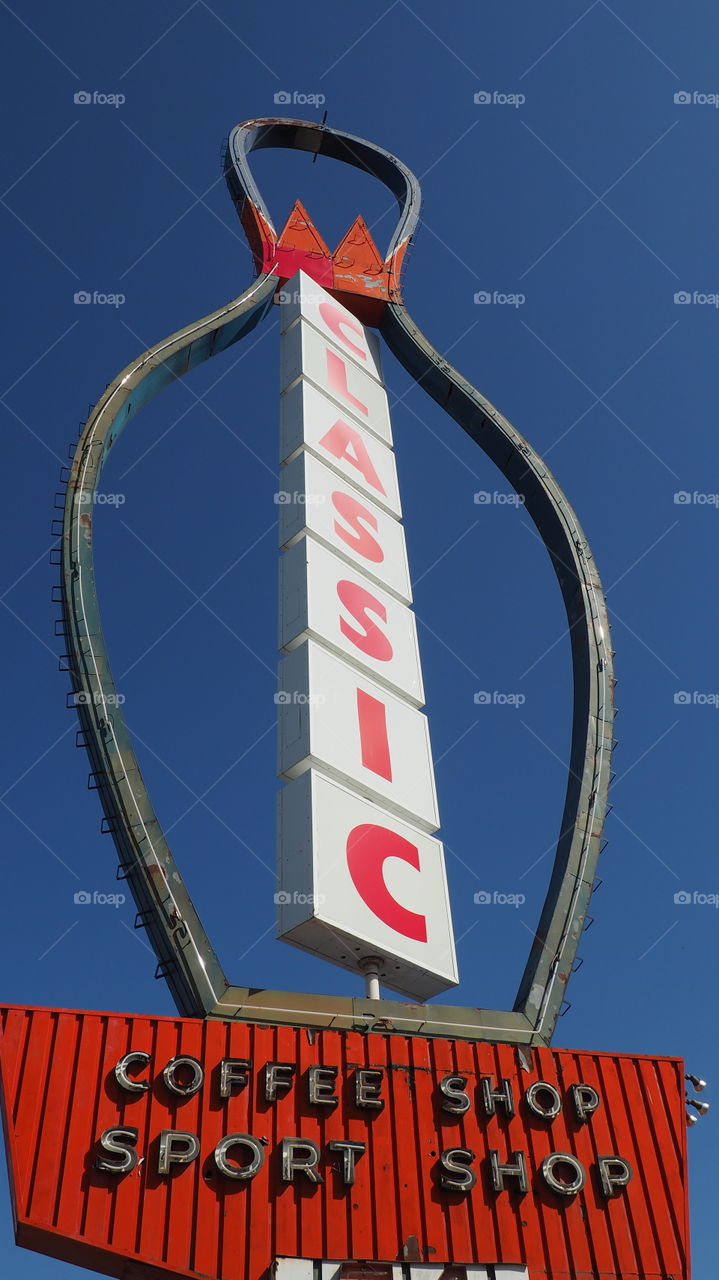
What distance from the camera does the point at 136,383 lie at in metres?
20.8

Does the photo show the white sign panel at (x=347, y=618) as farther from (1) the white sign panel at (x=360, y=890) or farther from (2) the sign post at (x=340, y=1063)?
(1) the white sign panel at (x=360, y=890)

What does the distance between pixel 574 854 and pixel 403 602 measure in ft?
20.0

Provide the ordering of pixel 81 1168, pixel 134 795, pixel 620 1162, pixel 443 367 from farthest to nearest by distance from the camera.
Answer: pixel 443 367, pixel 134 795, pixel 620 1162, pixel 81 1168

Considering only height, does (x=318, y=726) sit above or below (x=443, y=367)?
below

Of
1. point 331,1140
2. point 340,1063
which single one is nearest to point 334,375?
point 340,1063

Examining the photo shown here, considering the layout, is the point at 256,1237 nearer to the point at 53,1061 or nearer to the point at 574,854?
the point at 53,1061

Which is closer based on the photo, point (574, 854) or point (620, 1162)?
point (620, 1162)

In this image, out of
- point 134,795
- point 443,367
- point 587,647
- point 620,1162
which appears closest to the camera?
point 620,1162

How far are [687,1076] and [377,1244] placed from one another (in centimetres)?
533

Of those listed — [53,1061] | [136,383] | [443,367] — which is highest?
[443,367]

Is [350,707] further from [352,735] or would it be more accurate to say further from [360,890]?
[360,890]

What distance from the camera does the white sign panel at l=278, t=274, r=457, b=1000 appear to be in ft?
51.2

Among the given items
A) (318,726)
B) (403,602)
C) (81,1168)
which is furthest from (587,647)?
(81,1168)

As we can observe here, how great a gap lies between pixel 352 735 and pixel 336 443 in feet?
24.6
